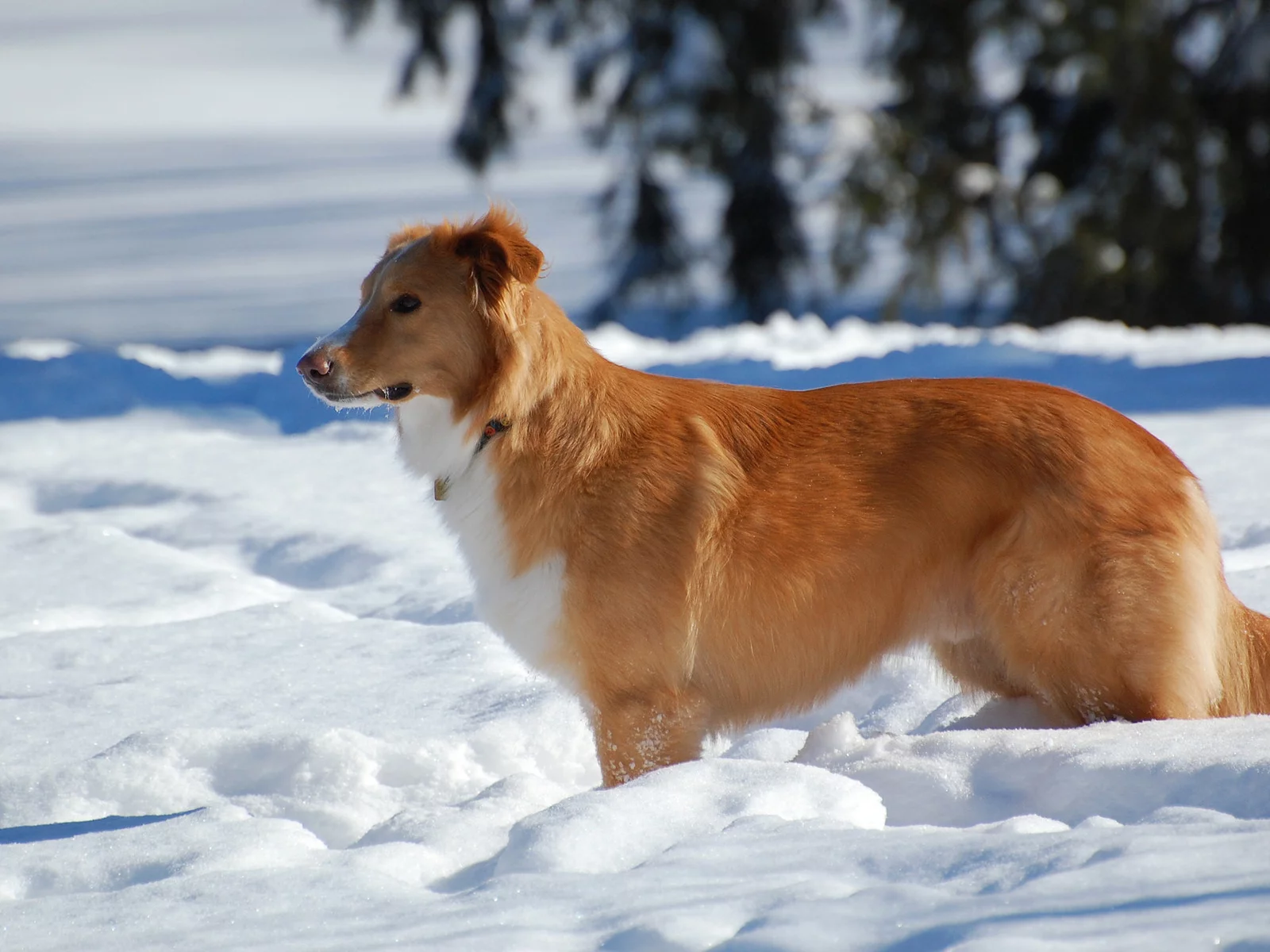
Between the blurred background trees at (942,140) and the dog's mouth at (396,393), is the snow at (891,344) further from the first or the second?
the dog's mouth at (396,393)

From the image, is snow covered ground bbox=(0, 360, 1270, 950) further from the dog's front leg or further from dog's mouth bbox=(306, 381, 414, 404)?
dog's mouth bbox=(306, 381, 414, 404)

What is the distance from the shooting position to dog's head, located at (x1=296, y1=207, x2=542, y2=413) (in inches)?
126

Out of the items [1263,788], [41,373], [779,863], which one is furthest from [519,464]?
[41,373]

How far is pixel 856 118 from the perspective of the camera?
12547 mm

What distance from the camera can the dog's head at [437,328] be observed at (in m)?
3.21

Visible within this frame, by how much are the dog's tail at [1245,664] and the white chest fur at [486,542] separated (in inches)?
62.7

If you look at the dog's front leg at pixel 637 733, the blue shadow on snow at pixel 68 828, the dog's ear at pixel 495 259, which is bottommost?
the blue shadow on snow at pixel 68 828

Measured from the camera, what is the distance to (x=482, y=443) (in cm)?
330

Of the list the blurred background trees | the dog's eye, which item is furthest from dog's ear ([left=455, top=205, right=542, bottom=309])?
the blurred background trees

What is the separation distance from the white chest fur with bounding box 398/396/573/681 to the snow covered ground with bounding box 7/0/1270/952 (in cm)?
33

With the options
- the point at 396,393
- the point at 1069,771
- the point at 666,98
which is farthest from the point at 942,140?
the point at 1069,771

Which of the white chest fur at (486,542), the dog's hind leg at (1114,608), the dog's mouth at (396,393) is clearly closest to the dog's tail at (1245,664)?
the dog's hind leg at (1114,608)

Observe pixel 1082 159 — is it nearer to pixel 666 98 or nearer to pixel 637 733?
pixel 666 98

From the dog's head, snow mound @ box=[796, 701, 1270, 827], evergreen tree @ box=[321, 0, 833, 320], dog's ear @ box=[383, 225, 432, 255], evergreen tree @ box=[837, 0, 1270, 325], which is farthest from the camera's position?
evergreen tree @ box=[321, 0, 833, 320]
